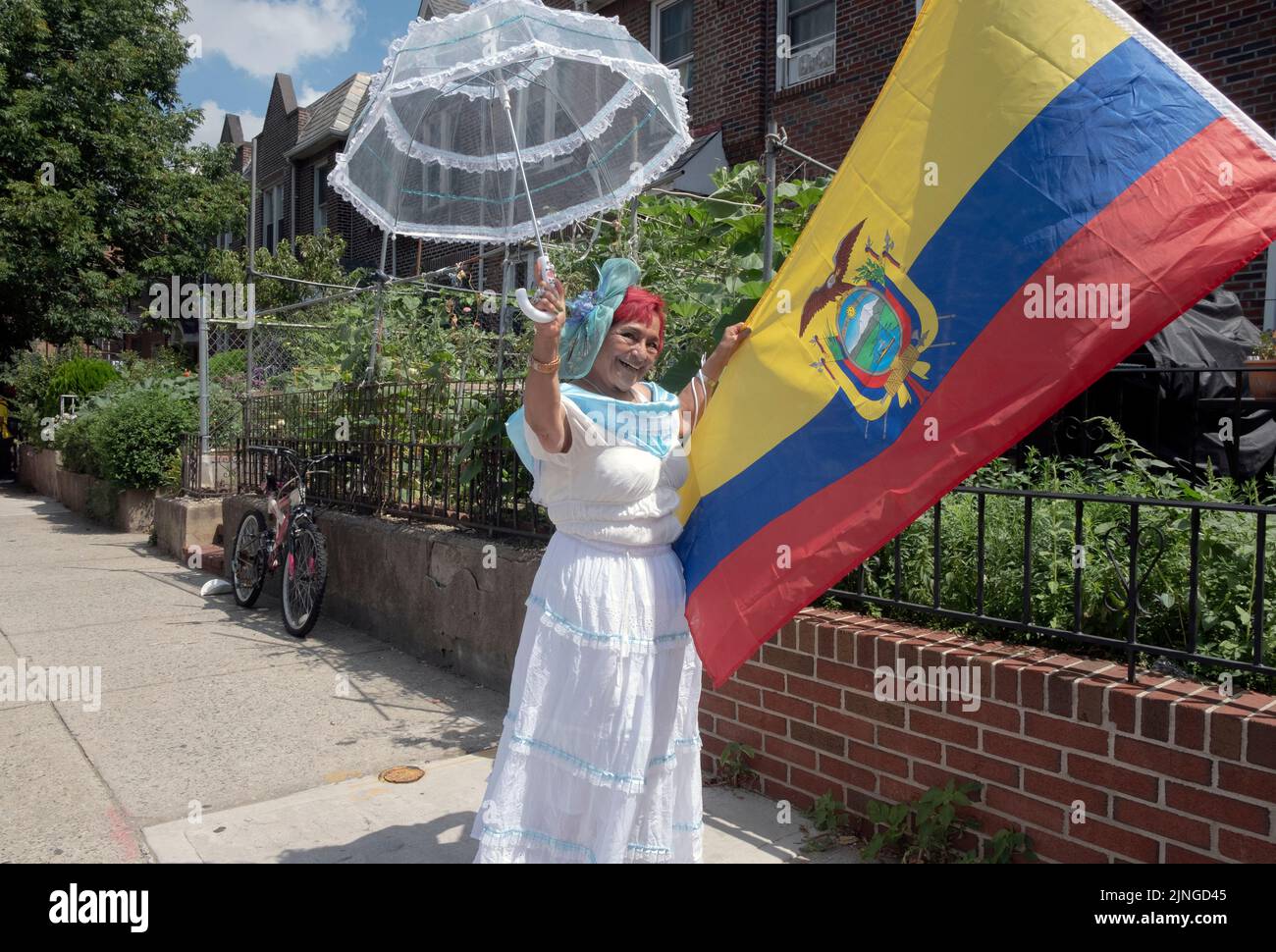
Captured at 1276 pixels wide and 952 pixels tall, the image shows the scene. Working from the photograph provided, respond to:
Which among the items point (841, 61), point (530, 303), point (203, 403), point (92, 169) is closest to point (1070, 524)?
point (530, 303)

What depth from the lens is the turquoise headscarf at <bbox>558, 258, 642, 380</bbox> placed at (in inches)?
102

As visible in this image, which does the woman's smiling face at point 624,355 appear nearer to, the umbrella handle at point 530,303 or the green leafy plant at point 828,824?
the umbrella handle at point 530,303

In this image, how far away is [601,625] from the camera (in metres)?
2.58

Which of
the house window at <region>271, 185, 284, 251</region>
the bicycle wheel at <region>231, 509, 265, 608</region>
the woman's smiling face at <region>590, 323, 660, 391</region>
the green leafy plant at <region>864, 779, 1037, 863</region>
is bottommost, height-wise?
the green leafy plant at <region>864, 779, 1037, 863</region>

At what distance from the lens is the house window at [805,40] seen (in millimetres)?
10656

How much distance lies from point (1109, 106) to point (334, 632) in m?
5.99

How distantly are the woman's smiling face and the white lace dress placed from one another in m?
0.11

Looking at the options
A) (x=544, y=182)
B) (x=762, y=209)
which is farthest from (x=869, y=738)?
(x=544, y=182)

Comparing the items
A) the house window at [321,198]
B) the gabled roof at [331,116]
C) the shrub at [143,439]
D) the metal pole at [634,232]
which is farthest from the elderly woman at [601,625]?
the house window at [321,198]

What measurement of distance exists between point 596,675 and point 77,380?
703 inches

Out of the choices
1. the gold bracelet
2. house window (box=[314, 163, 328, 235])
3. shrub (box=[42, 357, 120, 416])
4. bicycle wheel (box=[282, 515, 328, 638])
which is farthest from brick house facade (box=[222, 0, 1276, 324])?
house window (box=[314, 163, 328, 235])

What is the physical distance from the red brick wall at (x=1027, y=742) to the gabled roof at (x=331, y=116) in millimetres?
20652

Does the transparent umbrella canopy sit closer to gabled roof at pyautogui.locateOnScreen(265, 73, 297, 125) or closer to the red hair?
the red hair
